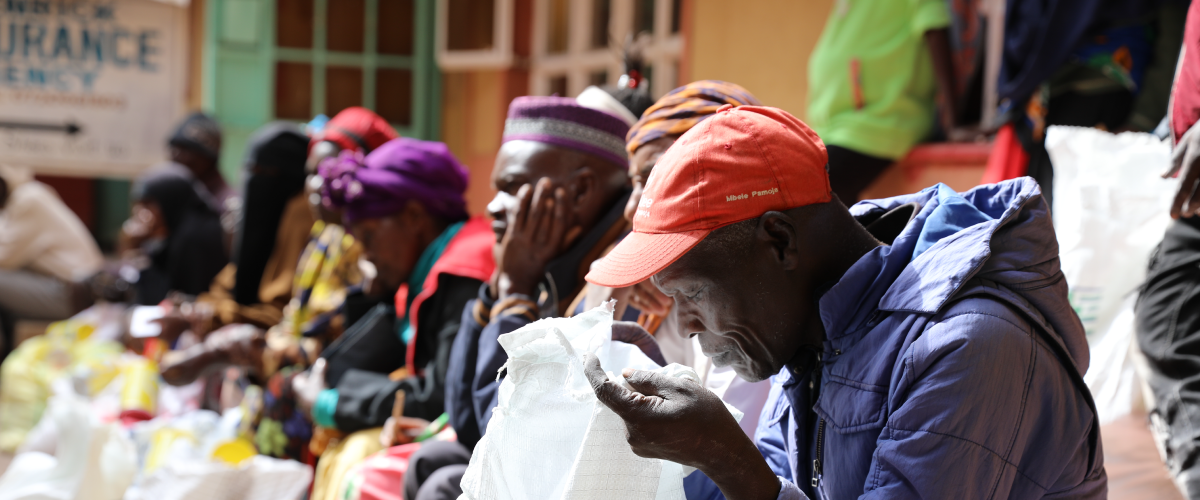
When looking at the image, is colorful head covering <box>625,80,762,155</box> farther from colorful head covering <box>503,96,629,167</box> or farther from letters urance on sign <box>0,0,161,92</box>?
letters urance on sign <box>0,0,161,92</box>

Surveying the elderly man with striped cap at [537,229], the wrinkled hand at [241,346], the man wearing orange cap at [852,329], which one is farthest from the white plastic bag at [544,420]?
the wrinkled hand at [241,346]

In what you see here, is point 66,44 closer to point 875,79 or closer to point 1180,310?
point 875,79

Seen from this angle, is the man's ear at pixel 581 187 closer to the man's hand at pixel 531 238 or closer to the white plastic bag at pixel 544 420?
the man's hand at pixel 531 238

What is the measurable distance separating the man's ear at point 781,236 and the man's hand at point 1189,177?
981 millimetres

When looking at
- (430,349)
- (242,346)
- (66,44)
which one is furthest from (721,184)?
(66,44)

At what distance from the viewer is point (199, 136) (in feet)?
22.7

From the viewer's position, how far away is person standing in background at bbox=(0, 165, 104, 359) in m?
7.21

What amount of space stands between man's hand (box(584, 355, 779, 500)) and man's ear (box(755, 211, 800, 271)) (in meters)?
0.27

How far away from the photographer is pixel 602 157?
2803mm

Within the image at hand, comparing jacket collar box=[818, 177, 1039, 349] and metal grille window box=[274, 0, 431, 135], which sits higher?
metal grille window box=[274, 0, 431, 135]

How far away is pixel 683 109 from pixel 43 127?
8699 millimetres

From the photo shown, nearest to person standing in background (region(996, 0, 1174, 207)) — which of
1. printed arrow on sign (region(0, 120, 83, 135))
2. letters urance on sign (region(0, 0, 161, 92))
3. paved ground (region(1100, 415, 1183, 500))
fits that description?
paved ground (region(1100, 415, 1183, 500))

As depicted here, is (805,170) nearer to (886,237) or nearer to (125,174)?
(886,237)

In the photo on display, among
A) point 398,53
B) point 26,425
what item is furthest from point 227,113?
point 26,425
